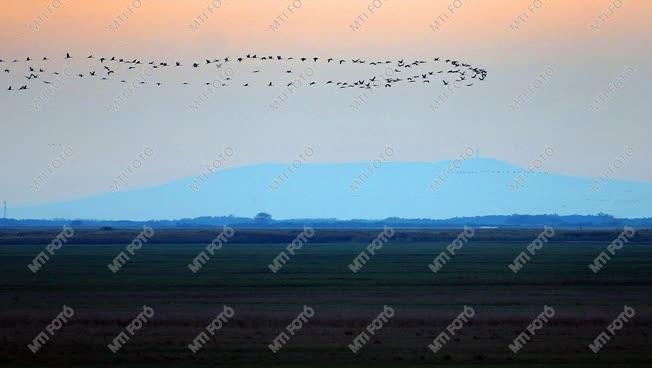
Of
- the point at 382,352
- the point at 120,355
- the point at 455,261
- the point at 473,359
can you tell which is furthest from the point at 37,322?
the point at 455,261

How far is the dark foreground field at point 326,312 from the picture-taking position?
115 feet

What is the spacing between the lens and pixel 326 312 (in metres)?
47.7

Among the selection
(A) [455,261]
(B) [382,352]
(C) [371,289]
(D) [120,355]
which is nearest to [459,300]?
(C) [371,289]

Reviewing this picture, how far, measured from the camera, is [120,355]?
35156 mm

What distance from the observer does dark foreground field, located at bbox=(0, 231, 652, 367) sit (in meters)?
35.1

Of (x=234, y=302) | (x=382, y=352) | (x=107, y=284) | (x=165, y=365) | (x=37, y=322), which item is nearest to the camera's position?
(x=165, y=365)

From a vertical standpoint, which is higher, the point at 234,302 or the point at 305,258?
the point at 305,258

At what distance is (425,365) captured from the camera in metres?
33.6

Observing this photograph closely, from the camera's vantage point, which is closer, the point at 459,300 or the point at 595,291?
the point at 459,300

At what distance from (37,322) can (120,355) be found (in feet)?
31.0

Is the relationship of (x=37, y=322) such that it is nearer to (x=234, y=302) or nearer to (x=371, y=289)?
(x=234, y=302)

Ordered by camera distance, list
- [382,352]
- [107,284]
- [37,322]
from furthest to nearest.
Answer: [107,284] < [37,322] < [382,352]

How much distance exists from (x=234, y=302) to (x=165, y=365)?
19.7 metres

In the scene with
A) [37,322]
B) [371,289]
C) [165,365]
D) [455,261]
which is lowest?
[165,365]
